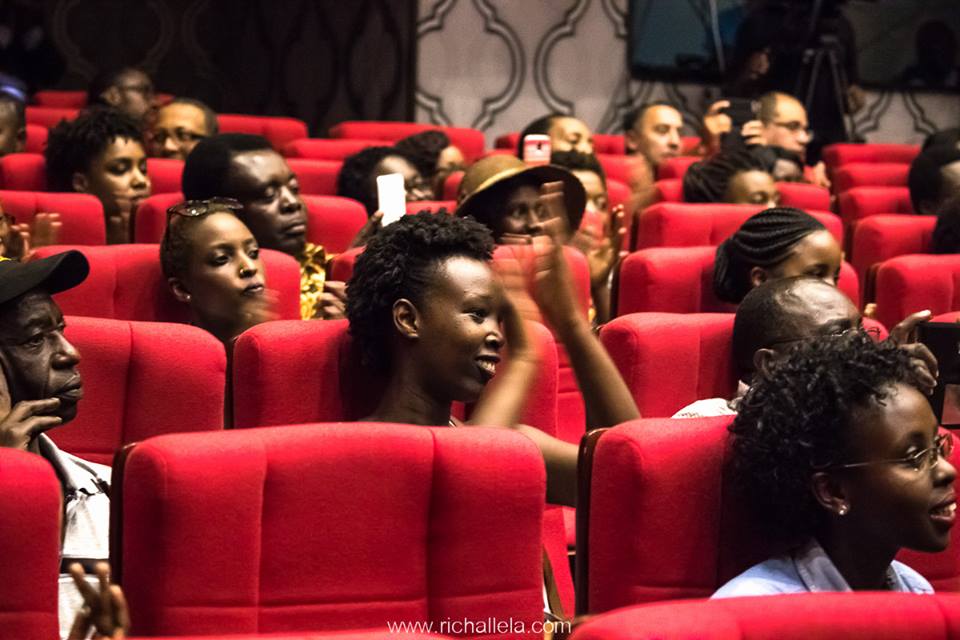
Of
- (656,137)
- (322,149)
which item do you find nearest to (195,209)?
(322,149)

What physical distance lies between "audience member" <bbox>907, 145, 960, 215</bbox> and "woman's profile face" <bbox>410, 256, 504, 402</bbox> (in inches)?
119

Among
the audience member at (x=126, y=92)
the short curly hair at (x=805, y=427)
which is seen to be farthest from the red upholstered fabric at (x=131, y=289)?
the audience member at (x=126, y=92)

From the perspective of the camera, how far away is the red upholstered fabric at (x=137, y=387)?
8.79 ft

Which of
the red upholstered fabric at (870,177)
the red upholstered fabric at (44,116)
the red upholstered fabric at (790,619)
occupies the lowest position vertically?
the red upholstered fabric at (870,177)

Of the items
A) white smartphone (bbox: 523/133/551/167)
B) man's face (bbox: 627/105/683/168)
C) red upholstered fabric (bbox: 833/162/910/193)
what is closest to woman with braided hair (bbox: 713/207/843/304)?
white smartphone (bbox: 523/133/551/167)

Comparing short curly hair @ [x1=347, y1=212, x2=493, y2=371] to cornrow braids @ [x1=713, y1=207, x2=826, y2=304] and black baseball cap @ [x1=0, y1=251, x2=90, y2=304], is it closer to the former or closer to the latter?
black baseball cap @ [x1=0, y1=251, x2=90, y2=304]

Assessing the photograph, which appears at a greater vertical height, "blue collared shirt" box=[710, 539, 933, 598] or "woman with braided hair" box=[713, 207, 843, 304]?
"woman with braided hair" box=[713, 207, 843, 304]

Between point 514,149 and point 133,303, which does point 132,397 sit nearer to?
point 133,303

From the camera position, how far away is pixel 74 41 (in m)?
9.30

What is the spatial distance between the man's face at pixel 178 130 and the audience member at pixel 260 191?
5.10ft

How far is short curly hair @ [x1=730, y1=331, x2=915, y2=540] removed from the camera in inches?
81.6

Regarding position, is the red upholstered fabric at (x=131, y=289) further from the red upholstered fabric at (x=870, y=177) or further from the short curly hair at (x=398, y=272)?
the red upholstered fabric at (x=870, y=177)

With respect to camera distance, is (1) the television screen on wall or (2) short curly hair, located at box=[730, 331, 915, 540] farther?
(1) the television screen on wall

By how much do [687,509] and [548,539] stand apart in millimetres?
772
